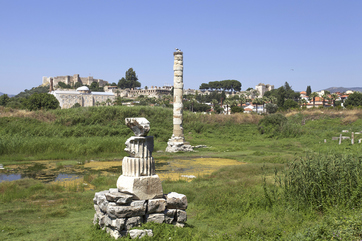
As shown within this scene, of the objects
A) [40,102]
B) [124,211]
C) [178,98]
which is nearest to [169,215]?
[124,211]

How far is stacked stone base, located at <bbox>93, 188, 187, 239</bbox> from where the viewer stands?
19.4ft

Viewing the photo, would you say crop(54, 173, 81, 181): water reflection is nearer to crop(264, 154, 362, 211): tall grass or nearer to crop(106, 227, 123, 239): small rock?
crop(106, 227, 123, 239): small rock

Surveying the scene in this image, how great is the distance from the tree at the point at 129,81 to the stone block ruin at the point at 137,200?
138436 mm

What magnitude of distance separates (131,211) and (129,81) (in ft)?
458

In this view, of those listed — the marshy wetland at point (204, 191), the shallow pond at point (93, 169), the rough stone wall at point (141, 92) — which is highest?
the rough stone wall at point (141, 92)

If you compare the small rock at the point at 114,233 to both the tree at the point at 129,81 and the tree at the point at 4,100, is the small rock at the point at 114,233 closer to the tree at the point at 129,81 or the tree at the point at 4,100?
the tree at the point at 4,100

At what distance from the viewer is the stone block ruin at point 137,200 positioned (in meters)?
5.92

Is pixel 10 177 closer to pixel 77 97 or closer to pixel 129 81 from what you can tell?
pixel 77 97

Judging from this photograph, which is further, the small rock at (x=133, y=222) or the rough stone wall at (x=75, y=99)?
the rough stone wall at (x=75, y=99)

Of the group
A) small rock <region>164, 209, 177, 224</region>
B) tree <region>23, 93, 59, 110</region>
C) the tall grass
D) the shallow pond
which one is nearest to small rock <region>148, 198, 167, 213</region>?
small rock <region>164, 209, 177, 224</region>

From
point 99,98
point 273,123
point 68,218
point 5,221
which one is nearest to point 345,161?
point 68,218

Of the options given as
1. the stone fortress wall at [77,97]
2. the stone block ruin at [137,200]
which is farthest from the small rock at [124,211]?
the stone fortress wall at [77,97]

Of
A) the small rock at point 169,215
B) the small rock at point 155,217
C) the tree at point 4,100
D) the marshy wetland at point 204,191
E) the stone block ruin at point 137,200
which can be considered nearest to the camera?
the stone block ruin at point 137,200

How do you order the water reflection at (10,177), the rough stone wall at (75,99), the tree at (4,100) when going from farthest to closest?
the rough stone wall at (75,99)
the tree at (4,100)
the water reflection at (10,177)
